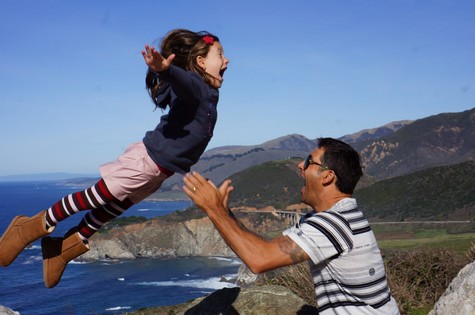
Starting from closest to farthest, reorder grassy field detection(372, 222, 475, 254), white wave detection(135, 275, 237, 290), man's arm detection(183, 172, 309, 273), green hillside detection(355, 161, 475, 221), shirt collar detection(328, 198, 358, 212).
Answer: man's arm detection(183, 172, 309, 273), shirt collar detection(328, 198, 358, 212), grassy field detection(372, 222, 475, 254), white wave detection(135, 275, 237, 290), green hillside detection(355, 161, 475, 221)

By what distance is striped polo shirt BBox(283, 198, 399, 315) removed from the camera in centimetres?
356

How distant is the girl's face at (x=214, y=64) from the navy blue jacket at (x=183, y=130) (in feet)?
0.33

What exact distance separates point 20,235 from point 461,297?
182 inches

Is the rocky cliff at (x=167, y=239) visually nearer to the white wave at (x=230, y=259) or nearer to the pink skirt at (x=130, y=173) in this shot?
the white wave at (x=230, y=259)

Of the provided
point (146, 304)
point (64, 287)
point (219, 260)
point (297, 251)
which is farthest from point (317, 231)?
point (219, 260)

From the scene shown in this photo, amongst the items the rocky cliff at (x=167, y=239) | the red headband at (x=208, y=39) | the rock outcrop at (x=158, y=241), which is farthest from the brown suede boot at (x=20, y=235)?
the rock outcrop at (x=158, y=241)

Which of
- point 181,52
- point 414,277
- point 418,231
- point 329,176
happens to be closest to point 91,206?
point 181,52

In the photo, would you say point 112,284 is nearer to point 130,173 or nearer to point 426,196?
point 426,196

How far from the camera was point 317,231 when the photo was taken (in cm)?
354

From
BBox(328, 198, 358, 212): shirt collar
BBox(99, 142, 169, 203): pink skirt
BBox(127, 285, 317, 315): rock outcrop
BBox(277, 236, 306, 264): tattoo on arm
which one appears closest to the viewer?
BBox(277, 236, 306, 264): tattoo on arm

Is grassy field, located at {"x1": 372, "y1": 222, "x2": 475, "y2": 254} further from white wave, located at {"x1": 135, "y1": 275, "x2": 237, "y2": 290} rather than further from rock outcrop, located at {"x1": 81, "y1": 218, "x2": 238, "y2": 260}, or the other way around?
rock outcrop, located at {"x1": 81, "y1": 218, "x2": 238, "y2": 260}

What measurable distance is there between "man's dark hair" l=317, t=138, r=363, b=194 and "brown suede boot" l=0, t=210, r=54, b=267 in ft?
8.70

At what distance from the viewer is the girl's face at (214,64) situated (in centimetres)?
475

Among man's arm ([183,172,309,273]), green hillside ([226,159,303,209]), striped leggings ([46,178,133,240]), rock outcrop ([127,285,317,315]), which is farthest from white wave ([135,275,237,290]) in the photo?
man's arm ([183,172,309,273])
